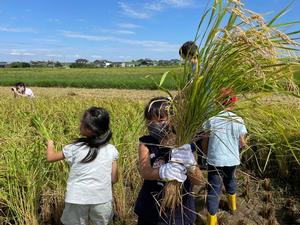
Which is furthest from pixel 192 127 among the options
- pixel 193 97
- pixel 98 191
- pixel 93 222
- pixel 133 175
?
pixel 133 175

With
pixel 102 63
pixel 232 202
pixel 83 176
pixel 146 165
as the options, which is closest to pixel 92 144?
pixel 83 176

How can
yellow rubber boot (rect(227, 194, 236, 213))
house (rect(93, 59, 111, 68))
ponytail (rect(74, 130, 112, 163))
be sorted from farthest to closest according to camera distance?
house (rect(93, 59, 111, 68)) → yellow rubber boot (rect(227, 194, 236, 213)) → ponytail (rect(74, 130, 112, 163))

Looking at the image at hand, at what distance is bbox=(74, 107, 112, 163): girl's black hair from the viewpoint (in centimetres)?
244

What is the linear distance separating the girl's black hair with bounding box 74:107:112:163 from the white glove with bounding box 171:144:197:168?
2.07ft

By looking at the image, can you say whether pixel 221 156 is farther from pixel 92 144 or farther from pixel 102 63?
pixel 102 63

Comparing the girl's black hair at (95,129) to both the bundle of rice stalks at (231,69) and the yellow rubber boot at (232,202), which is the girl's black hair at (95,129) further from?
the yellow rubber boot at (232,202)

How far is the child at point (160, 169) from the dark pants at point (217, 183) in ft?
2.61

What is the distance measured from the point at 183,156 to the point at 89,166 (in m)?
0.78

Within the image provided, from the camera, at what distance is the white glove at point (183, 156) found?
2.03m

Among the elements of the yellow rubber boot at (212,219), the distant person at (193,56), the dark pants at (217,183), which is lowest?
the yellow rubber boot at (212,219)

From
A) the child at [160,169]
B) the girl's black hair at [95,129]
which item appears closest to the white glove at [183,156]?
the child at [160,169]

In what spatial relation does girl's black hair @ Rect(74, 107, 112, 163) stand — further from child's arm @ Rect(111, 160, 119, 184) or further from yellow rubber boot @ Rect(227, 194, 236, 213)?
yellow rubber boot @ Rect(227, 194, 236, 213)

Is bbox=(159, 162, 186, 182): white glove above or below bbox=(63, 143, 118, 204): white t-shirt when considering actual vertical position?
above

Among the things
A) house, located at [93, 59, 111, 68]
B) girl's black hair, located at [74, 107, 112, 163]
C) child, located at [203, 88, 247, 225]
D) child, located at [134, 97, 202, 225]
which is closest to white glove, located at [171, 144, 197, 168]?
child, located at [134, 97, 202, 225]
